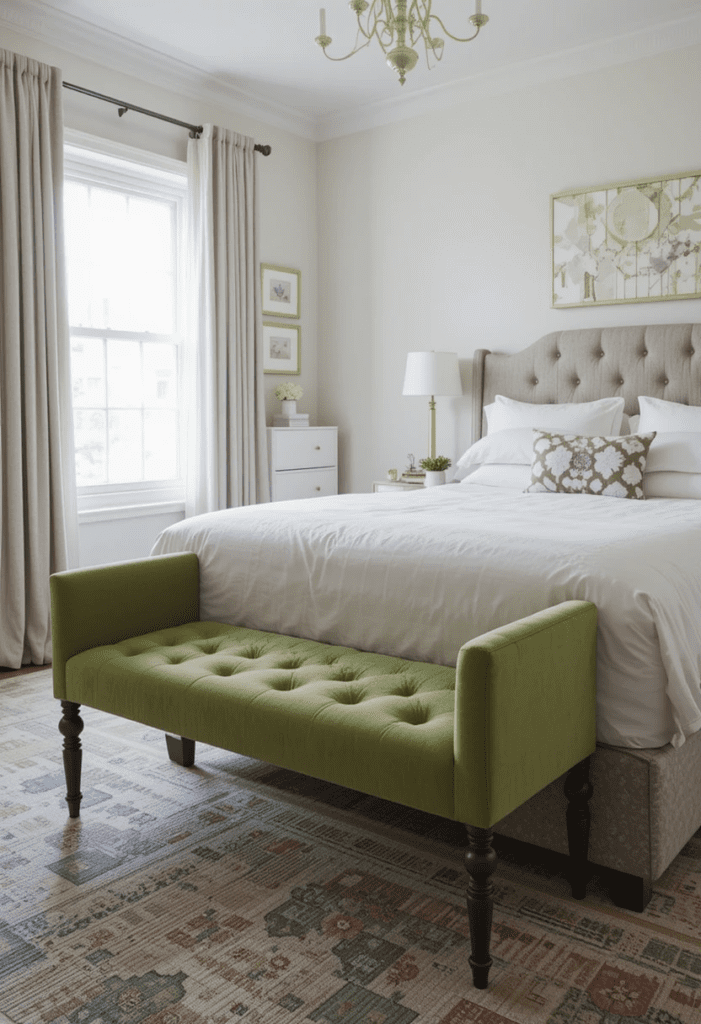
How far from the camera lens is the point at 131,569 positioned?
2.48 m

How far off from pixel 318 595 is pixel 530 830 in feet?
2.71

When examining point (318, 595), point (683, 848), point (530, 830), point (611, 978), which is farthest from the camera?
point (318, 595)

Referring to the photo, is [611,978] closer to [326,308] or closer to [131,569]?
[131,569]

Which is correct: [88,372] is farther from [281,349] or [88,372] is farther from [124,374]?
[281,349]

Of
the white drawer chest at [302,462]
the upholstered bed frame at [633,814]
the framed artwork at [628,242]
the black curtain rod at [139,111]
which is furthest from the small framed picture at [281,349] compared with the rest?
the upholstered bed frame at [633,814]

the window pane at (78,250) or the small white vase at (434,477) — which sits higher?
the window pane at (78,250)

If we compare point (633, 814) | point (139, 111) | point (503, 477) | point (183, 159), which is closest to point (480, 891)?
point (633, 814)

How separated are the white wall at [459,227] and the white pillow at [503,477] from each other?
88cm

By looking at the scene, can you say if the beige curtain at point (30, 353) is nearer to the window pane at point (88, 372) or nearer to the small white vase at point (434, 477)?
the window pane at point (88, 372)

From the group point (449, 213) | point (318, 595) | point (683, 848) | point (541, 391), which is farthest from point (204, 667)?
point (449, 213)

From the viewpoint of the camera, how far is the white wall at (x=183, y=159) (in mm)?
4047

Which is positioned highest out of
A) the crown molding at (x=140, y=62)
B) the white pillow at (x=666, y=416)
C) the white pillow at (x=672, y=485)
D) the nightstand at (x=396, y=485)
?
the crown molding at (x=140, y=62)

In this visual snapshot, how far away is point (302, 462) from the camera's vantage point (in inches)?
206

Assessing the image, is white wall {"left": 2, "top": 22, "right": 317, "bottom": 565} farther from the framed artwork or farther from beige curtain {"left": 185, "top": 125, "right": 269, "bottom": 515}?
the framed artwork
